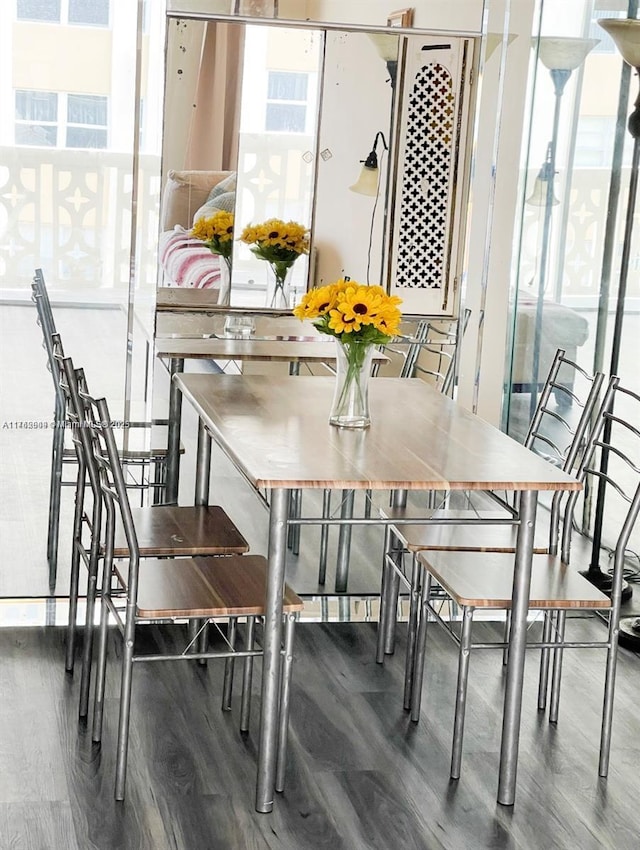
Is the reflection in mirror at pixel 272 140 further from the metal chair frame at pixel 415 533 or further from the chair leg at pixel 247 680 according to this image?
the chair leg at pixel 247 680

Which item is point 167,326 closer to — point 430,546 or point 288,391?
point 288,391

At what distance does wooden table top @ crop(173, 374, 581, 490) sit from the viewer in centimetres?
260

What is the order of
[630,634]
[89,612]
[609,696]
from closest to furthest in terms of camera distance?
1. [609,696]
2. [89,612]
3. [630,634]

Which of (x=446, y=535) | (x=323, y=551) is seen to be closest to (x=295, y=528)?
(x=323, y=551)

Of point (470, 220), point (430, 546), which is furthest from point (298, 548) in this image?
point (470, 220)

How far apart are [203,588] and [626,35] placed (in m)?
2.26

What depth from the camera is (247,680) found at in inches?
119

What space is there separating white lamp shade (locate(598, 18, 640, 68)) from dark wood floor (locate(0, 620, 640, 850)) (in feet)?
6.29

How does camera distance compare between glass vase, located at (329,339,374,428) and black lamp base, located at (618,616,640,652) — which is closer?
glass vase, located at (329,339,374,428)

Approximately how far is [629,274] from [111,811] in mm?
2645

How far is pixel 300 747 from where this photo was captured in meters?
3.03

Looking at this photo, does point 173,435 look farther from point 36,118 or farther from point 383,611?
point 36,118

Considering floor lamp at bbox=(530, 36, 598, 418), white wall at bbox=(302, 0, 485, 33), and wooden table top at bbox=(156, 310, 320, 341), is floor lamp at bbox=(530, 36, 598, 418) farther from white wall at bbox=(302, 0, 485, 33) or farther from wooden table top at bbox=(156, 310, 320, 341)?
wooden table top at bbox=(156, 310, 320, 341)

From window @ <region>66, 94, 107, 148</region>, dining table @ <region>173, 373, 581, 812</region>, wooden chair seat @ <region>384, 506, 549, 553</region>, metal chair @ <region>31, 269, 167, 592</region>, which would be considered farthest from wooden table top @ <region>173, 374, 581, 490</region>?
window @ <region>66, 94, 107, 148</region>
